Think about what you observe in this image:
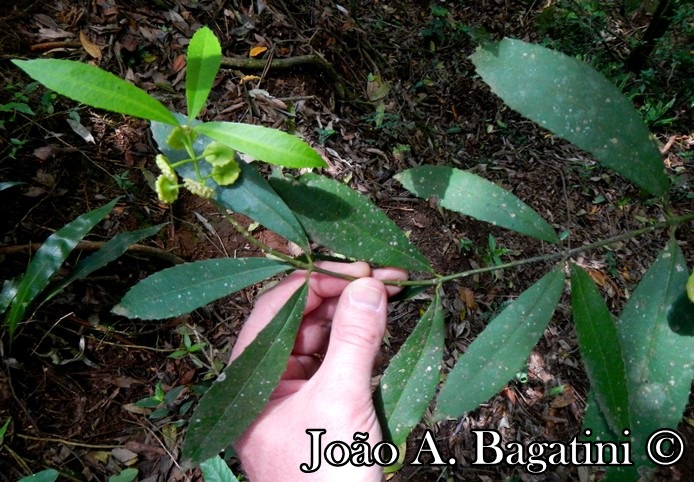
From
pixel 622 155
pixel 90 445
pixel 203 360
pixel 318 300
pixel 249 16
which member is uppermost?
pixel 622 155

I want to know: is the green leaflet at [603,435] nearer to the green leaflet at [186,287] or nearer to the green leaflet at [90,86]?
the green leaflet at [186,287]

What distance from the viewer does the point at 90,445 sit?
175 centimetres

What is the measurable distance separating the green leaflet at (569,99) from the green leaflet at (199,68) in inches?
22.3

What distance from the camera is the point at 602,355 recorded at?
3.24 ft

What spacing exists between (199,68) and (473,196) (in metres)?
0.67

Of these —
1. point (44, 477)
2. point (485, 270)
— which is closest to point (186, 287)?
point (485, 270)

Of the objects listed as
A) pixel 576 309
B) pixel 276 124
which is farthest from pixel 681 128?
pixel 576 309

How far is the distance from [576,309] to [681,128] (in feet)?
12.0

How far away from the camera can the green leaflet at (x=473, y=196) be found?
3.73 feet

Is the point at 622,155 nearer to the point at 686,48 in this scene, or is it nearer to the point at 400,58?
the point at 400,58

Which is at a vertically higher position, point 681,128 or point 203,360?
point 681,128

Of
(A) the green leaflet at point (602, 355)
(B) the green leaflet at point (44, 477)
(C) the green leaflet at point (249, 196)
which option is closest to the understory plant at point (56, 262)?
(B) the green leaflet at point (44, 477)

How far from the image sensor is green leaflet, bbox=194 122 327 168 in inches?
33.2

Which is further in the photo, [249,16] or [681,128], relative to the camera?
[681,128]
